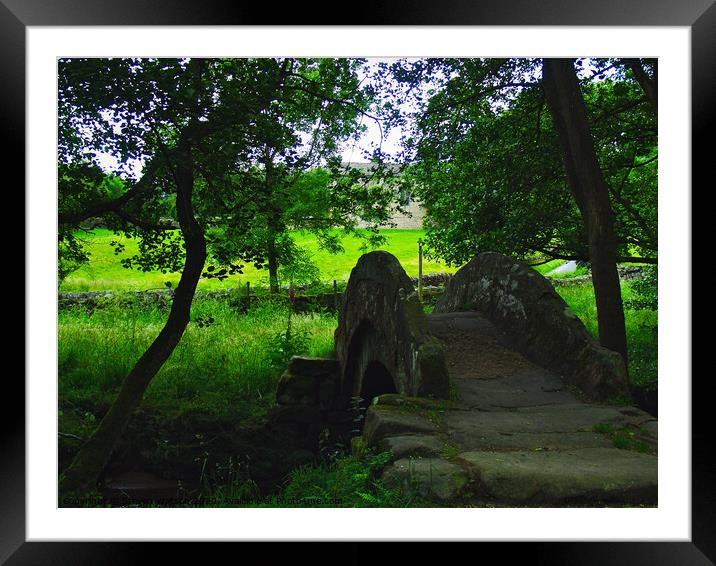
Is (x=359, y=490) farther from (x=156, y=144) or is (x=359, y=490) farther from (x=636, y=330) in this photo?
(x=636, y=330)

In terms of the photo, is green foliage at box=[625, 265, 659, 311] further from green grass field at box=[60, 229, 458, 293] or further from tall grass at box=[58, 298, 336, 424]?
tall grass at box=[58, 298, 336, 424]

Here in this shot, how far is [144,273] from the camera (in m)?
10.1

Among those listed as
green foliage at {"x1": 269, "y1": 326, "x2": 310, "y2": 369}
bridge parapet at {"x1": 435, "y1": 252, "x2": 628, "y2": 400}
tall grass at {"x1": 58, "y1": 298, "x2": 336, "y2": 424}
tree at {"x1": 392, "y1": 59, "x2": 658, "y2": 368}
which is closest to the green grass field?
tall grass at {"x1": 58, "y1": 298, "x2": 336, "y2": 424}

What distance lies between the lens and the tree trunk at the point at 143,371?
652 centimetres

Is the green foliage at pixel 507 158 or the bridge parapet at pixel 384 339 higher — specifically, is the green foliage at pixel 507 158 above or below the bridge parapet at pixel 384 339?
above

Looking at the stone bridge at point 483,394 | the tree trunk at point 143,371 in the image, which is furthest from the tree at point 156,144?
the stone bridge at point 483,394

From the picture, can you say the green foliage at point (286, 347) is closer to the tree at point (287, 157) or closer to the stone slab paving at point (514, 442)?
the tree at point (287, 157)

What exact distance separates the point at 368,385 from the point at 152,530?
537 cm

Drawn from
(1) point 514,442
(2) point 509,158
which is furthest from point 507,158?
(1) point 514,442

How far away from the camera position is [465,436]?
15.4 feet

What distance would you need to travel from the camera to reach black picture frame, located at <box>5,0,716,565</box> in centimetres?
342

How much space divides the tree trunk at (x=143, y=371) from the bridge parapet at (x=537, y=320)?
367 cm

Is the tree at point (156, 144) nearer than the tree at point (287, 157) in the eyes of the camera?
Yes
